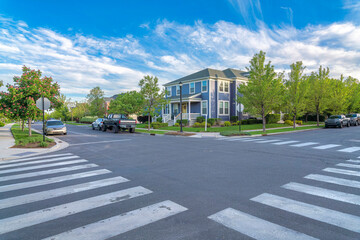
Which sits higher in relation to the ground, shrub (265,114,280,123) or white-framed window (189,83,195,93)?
white-framed window (189,83,195,93)

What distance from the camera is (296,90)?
1121 inches

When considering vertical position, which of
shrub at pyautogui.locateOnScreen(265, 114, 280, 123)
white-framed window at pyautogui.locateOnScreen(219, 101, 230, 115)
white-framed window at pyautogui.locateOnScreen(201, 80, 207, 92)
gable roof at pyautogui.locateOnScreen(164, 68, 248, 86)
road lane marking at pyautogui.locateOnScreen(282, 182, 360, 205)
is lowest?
road lane marking at pyautogui.locateOnScreen(282, 182, 360, 205)

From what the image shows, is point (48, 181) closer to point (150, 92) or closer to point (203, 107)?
point (150, 92)

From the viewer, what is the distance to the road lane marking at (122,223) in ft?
10.5

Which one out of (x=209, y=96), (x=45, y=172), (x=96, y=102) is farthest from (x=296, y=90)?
(x=96, y=102)

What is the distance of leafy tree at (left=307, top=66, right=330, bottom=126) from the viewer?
32.3m

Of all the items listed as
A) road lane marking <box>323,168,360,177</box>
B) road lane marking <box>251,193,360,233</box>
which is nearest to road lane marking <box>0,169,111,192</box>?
road lane marking <box>251,193,360,233</box>

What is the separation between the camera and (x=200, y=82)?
3341 cm

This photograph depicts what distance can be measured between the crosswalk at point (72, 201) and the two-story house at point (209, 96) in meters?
25.2

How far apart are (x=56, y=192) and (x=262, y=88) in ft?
72.0

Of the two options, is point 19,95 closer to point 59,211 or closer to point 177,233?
point 59,211

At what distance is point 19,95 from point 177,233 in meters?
17.7

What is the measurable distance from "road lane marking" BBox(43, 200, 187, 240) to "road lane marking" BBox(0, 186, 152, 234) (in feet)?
2.31

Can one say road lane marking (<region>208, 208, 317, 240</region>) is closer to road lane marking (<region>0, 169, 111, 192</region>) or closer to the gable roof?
road lane marking (<region>0, 169, 111, 192</region>)
